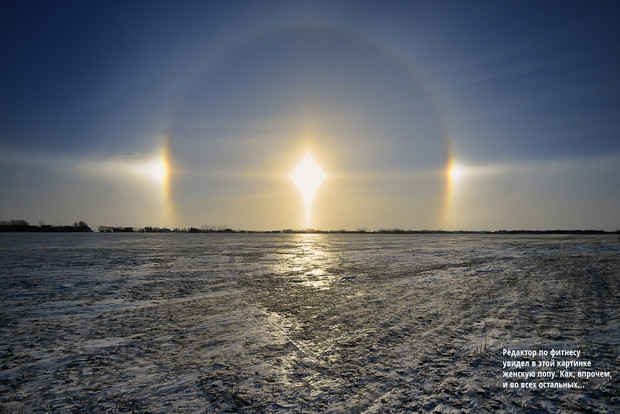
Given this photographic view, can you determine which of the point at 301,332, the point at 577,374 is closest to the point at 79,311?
the point at 301,332

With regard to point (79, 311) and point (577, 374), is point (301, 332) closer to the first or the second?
point (577, 374)

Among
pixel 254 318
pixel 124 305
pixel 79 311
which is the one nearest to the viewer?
pixel 254 318

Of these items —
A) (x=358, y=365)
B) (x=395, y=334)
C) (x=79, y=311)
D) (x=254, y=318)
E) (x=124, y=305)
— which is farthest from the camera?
(x=124, y=305)

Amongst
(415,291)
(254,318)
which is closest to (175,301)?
(254,318)

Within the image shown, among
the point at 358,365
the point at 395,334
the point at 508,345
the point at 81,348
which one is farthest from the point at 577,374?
the point at 81,348

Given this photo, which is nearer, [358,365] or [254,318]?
[358,365]

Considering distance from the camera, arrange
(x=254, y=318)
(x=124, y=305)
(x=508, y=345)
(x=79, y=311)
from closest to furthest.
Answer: (x=508, y=345), (x=254, y=318), (x=79, y=311), (x=124, y=305)

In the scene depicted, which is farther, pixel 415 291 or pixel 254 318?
pixel 415 291

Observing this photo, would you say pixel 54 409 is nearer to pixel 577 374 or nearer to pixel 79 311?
pixel 79 311

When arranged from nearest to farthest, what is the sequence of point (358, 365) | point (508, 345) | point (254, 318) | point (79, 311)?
point (358, 365)
point (508, 345)
point (254, 318)
point (79, 311)
